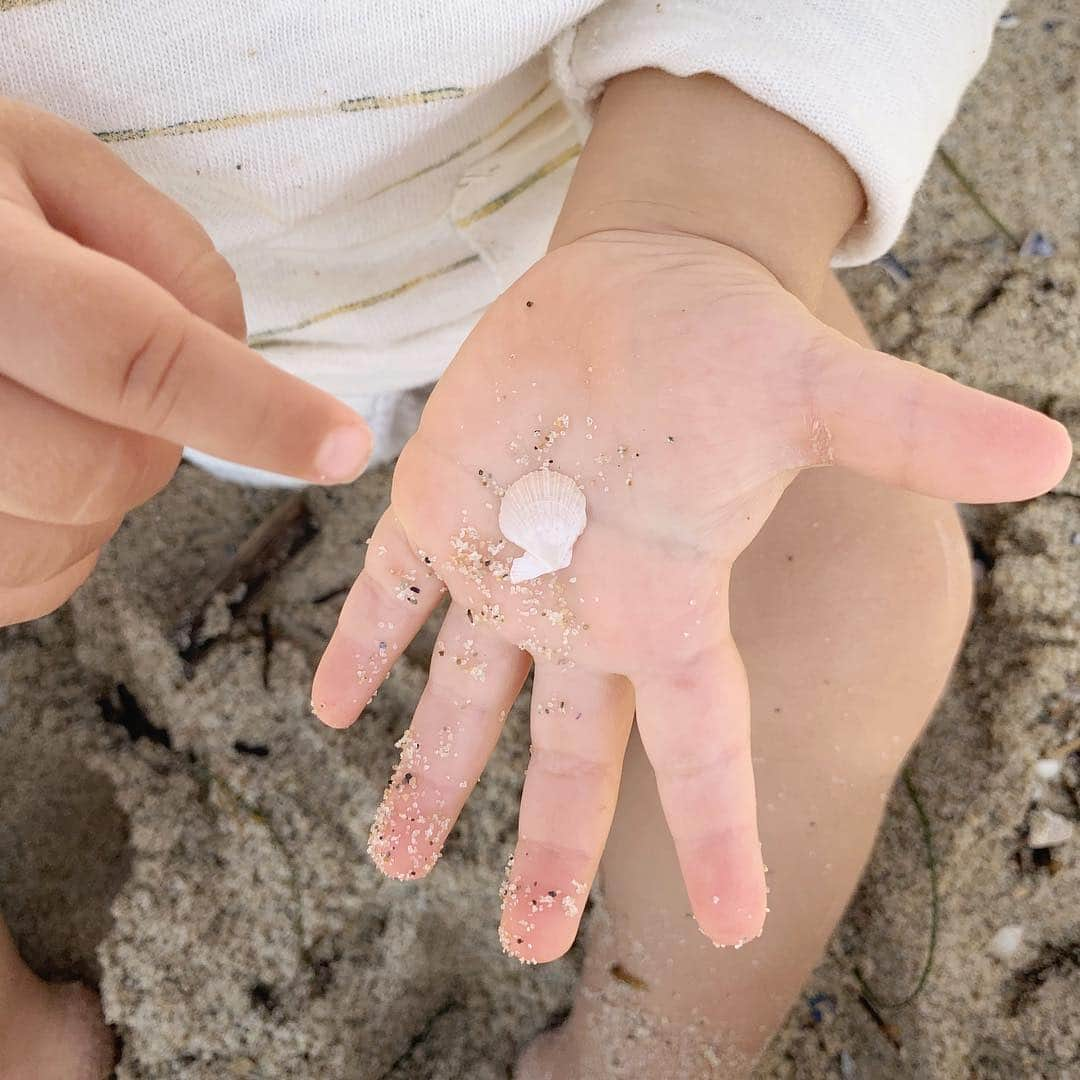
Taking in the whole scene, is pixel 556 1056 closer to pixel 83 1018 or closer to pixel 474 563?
pixel 83 1018

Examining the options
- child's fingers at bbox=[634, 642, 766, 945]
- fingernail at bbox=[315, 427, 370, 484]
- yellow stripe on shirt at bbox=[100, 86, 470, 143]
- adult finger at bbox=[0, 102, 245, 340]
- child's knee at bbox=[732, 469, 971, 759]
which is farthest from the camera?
child's knee at bbox=[732, 469, 971, 759]

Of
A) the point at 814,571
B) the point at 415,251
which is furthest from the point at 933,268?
the point at 415,251

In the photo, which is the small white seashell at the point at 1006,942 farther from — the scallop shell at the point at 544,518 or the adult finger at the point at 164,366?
the adult finger at the point at 164,366

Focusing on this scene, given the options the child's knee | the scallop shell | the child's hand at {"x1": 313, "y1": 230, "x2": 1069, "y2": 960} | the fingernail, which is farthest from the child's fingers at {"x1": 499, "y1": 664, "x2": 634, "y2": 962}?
the fingernail

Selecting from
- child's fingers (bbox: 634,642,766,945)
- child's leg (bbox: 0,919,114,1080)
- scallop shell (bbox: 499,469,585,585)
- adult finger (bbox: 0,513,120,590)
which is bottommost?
child's leg (bbox: 0,919,114,1080)

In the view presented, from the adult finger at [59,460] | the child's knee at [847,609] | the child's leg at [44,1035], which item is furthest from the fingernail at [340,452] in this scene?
the child's leg at [44,1035]

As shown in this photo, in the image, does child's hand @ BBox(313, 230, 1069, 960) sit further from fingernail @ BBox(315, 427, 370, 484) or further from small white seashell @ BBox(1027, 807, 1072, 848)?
small white seashell @ BBox(1027, 807, 1072, 848)
